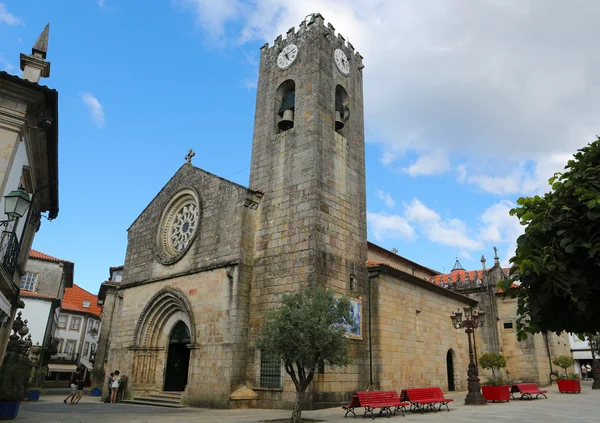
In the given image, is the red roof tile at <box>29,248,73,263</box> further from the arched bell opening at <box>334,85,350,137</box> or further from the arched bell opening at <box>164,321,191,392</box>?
the arched bell opening at <box>334,85,350,137</box>

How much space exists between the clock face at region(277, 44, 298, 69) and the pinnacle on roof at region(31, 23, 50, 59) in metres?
12.0

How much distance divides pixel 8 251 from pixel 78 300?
44.6 meters

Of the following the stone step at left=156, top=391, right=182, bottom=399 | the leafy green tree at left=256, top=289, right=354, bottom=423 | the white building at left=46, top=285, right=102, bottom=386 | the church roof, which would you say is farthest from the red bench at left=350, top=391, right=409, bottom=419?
the white building at left=46, top=285, right=102, bottom=386

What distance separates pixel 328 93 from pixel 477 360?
18.6 meters

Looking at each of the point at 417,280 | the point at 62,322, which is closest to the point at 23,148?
the point at 417,280

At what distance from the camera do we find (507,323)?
1110 inches

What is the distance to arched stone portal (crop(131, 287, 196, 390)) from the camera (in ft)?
64.6

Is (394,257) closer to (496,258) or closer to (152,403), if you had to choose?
(496,258)

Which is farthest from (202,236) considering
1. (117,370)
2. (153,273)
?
(117,370)

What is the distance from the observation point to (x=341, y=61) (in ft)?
71.8

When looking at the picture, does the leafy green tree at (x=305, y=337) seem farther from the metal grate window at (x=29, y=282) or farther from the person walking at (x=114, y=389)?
the metal grate window at (x=29, y=282)

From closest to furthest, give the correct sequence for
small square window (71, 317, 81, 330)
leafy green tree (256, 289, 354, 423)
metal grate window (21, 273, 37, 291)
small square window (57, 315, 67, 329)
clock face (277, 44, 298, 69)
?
leafy green tree (256, 289, 354, 423), clock face (277, 44, 298, 69), metal grate window (21, 273, 37, 291), small square window (57, 315, 67, 329), small square window (71, 317, 81, 330)

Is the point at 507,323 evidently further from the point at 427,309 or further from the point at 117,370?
the point at 117,370

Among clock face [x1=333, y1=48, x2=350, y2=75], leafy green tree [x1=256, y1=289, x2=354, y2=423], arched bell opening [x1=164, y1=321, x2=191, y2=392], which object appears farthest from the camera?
clock face [x1=333, y1=48, x2=350, y2=75]
